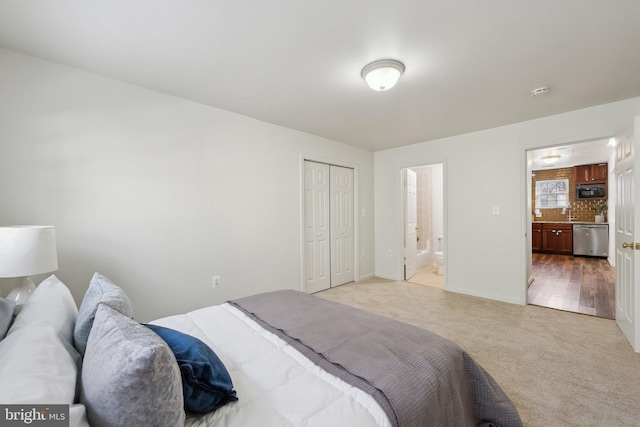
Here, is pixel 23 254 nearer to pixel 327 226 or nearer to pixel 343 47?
pixel 343 47

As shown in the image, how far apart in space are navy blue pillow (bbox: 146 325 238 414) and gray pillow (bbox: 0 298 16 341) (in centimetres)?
61

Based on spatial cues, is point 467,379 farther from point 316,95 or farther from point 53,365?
point 316,95

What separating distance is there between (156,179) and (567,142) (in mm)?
4636

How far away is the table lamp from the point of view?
161cm

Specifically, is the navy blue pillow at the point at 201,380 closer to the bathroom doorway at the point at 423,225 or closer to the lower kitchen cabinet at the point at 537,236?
the bathroom doorway at the point at 423,225

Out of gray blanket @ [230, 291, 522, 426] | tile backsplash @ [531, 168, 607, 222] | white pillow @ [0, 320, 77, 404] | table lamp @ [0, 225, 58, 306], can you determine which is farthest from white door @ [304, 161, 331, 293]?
tile backsplash @ [531, 168, 607, 222]

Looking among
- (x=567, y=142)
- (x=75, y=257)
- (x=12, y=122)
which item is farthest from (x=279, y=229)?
(x=567, y=142)

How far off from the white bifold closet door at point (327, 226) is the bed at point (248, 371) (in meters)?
2.43

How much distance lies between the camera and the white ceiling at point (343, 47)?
5.27ft

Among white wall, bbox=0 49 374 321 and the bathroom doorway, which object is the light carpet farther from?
white wall, bbox=0 49 374 321

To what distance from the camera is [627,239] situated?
8.50 feet

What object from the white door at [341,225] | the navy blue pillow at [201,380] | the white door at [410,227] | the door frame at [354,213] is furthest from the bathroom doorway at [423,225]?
the navy blue pillow at [201,380]

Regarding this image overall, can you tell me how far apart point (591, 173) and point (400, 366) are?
28.7 ft

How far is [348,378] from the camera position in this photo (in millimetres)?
1133
